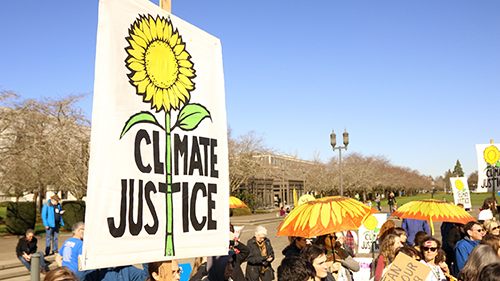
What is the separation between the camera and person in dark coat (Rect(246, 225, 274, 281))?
7352 millimetres

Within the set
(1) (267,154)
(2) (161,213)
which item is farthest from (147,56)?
(1) (267,154)

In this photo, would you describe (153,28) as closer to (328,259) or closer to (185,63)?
(185,63)

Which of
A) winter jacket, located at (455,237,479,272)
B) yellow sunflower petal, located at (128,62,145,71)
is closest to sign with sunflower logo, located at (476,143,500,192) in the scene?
winter jacket, located at (455,237,479,272)

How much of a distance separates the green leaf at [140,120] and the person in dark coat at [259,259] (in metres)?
4.94

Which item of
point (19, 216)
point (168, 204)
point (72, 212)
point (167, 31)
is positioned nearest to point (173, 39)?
point (167, 31)

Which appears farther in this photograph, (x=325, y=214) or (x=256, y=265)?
(x=256, y=265)

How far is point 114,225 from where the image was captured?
8.18 feet

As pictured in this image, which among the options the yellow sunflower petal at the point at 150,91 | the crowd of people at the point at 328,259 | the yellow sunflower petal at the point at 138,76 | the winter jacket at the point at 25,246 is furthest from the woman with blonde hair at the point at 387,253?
the winter jacket at the point at 25,246

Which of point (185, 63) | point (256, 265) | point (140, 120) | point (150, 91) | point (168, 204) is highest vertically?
point (185, 63)

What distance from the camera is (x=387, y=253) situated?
491 centimetres

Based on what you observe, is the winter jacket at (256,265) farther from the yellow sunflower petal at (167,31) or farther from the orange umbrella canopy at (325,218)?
the yellow sunflower petal at (167,31)

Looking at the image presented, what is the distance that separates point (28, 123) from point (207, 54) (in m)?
22.6

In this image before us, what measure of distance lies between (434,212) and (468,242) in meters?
1.08

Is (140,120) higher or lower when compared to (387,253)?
higher
